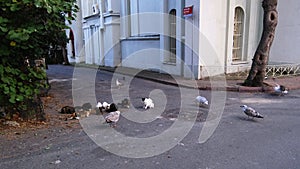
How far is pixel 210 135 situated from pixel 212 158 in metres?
1.00

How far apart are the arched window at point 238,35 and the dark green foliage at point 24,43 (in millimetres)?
9002

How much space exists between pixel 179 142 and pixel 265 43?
595 centimetres

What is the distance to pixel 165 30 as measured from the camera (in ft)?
41.5

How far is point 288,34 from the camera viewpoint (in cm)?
1252

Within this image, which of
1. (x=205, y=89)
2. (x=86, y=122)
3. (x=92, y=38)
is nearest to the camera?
(x=86, y=122)

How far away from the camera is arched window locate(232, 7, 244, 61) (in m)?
12.0

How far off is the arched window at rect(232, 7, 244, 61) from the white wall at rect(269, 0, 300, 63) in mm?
2098

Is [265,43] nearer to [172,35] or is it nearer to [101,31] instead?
[172,35]

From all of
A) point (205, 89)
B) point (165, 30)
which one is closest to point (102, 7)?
point (165, 30)

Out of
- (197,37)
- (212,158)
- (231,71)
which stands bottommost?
(212,158)

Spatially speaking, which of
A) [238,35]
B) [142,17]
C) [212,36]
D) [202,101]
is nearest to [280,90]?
A: [202,101]

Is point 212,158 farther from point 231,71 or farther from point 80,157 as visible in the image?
point 231,71

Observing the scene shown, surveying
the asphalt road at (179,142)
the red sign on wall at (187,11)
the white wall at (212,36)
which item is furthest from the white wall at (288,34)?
the asphalt road at (179,142)

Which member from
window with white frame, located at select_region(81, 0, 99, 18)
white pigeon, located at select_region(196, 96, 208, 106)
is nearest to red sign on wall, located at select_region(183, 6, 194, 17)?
white pigeon, located at select_region(196, 96, 208, 106)
